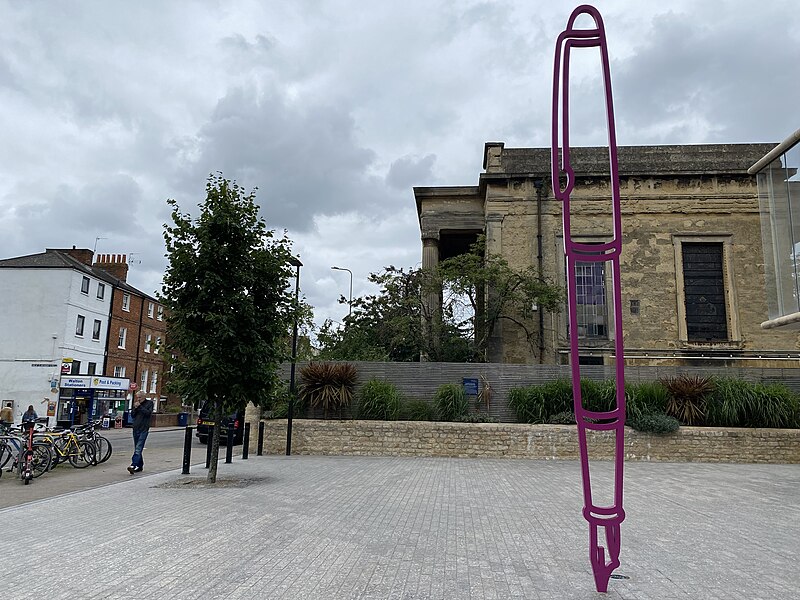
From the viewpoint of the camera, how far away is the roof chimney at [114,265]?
38.7 m

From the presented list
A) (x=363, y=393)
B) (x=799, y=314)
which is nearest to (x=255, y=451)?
(x=363, y=393)

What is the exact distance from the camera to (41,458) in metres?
11.9

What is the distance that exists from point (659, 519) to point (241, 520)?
538 cm

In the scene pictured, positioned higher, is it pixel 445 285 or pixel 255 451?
pixel 445 285

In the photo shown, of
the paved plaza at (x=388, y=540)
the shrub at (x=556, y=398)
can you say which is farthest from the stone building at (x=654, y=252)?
the paved plaza at (x=388, y=540)

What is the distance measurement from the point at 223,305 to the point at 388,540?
579 centimetres

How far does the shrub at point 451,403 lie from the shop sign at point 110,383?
78.8 feet

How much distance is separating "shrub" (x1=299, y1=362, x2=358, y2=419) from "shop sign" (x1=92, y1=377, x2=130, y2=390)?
69.5 ft

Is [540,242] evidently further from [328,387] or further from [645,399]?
[328,387]

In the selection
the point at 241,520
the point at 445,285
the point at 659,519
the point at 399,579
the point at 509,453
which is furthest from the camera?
the point at 445,285

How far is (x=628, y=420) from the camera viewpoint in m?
15.4

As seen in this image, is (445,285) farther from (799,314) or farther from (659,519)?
(659,519)

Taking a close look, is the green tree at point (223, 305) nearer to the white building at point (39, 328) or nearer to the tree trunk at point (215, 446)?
the tree trunk at point (215, 446)

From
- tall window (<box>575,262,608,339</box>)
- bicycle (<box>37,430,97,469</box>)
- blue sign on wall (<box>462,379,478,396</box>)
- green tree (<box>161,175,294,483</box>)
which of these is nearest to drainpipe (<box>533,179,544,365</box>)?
tall window (<box>575,262,608,339</box>)
